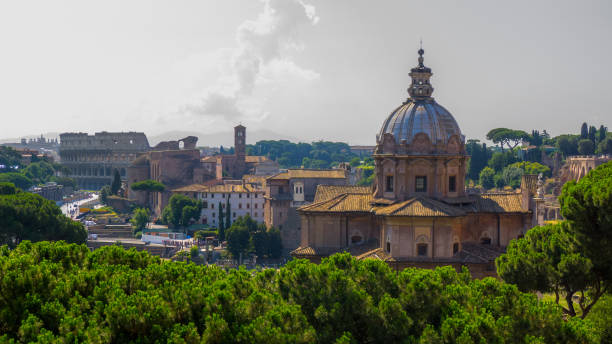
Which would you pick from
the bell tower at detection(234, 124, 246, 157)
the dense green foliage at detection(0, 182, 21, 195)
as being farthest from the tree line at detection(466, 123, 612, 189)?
the dense green foliage at detection(0, 182, 21, 195)

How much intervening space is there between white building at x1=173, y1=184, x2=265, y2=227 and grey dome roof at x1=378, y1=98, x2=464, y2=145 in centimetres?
4743

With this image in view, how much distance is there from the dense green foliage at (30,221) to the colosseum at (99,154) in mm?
86295

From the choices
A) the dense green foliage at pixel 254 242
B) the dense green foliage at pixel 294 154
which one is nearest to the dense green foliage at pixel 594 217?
the dense green foliage at pixel 254 242

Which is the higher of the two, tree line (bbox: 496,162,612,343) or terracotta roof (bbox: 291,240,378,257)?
tree line (bbox: 496,162,612,343)

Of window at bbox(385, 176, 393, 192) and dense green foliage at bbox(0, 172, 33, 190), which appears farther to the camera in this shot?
dense green foliage at bbox(0, 172, 33, 190)

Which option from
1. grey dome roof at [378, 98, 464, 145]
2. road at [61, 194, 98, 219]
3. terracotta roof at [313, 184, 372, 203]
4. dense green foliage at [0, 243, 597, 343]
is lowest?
road at [61, 194, 98, 219]

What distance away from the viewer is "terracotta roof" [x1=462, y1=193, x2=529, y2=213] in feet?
95.6

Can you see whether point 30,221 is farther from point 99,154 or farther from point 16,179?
point 99,154

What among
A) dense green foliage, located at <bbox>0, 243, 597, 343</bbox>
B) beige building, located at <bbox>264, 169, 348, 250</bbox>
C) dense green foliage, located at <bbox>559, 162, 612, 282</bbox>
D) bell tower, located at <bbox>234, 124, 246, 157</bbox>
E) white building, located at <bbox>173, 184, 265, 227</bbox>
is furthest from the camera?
bell tower, located at <bbox>234, 124, 246, 157</bbox>

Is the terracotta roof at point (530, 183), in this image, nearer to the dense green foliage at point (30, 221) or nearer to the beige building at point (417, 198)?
the beige building at point (417, 198)

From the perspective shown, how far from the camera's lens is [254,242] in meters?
56.9

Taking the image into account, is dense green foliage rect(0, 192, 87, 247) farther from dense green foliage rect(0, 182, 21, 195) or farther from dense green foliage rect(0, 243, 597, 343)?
dense green foliage rect(0, 243, 597, 343)

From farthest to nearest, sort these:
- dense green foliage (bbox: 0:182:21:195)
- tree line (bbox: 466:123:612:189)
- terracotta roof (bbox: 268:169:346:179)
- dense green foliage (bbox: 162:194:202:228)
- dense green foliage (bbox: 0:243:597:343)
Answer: tree line (bbox: 466:123:612:189)
dense green foliage (bbox: 162:194:202:228)
terracotta roof (bbox: 268:169:346:179)
dense green foliage (bbox: 0:182:21:195)
dense green foliage (bbox: 0:243:597:343)

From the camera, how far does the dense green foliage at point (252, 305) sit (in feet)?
39.9
